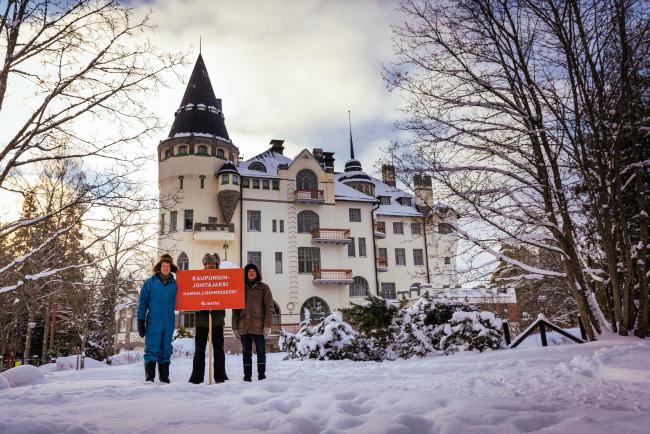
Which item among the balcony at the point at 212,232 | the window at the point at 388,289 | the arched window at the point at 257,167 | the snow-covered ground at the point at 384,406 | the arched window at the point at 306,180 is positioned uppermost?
the arched window at the point at 257,167

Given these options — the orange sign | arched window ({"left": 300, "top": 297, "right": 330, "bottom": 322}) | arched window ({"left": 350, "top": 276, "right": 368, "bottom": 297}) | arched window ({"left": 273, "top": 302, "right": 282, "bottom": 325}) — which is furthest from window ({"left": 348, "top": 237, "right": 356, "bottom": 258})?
the orange sign

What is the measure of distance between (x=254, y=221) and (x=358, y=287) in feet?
34.1

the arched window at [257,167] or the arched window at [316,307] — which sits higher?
the arched window at [257,167]

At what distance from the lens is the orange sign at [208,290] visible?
24.8ft

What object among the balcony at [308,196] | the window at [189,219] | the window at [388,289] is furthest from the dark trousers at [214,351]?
the window at [388,289]

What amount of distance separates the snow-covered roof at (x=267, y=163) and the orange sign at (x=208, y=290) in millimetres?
29487

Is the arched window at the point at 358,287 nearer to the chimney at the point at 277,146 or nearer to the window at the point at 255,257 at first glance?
the window at the point at 255,257

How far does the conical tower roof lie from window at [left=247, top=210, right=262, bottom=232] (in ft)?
21.3

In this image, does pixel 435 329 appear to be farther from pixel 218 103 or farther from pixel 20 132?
pixel 218 103

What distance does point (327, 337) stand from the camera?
12.6 metres

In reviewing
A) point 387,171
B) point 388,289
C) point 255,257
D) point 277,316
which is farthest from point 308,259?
point 387,171

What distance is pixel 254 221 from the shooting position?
1439 inches

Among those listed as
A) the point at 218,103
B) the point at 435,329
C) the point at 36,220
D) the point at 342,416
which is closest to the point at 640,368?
the point at 342,416

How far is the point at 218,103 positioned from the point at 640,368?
3809 cm
